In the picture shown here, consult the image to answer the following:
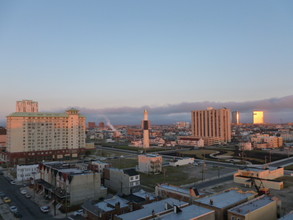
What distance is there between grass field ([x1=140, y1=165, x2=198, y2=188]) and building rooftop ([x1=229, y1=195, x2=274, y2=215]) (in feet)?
71.5

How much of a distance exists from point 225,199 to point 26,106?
115102 mm

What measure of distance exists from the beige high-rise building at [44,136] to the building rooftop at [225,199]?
6473 centimetres

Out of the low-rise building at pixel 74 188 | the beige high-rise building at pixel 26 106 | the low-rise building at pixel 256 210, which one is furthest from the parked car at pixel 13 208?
the beige high-rise building at pixel 26 106

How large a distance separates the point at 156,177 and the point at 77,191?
2046 centimetres

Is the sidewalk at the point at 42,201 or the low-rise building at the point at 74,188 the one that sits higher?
the low-rise building at the point at 74,188

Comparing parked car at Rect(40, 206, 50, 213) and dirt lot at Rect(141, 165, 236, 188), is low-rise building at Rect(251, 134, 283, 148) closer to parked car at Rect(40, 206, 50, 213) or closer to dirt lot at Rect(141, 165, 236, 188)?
dirt lot at Rect(141, 165, 236, 188)

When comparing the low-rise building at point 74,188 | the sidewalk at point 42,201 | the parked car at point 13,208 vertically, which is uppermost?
the low-rise building at point 74,188

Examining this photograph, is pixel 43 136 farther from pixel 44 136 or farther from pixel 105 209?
pixel 105 209

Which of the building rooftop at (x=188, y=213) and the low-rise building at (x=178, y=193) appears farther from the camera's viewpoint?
the low-rise building at (x=178, y=193)

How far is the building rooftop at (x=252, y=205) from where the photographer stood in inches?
835

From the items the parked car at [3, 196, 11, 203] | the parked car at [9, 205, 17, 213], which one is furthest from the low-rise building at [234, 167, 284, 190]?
the parked car at [3, 196, 11, 203]

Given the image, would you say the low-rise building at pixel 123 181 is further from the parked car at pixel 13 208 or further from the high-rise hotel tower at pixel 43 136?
the high-rise hotel tower at pixel 43 136

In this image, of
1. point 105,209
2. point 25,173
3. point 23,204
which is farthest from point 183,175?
point 25,173

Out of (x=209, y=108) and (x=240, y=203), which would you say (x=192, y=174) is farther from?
(x=209, y=108)
